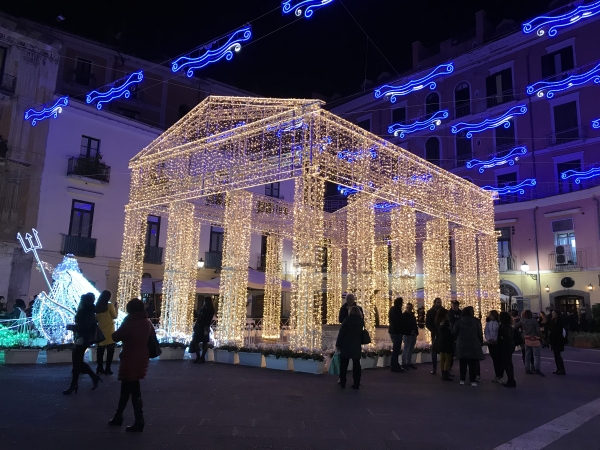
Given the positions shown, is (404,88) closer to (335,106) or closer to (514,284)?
(514,284)

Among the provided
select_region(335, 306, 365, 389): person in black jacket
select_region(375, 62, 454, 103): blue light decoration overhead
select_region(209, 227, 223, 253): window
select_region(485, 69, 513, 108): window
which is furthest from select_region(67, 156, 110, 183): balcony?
select_region(485, 69, 513, 108): window

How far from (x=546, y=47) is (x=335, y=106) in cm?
1368

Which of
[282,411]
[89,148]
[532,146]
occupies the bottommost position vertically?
[282,411]

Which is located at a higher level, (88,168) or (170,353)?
(88,168)

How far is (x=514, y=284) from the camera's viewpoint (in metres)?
25.6

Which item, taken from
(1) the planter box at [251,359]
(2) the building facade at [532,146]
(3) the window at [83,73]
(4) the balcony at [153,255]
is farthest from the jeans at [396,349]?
(3) the window at [83,73]

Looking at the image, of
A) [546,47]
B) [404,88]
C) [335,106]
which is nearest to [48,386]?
[404,88]

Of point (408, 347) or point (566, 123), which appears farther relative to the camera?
point (566, 123)

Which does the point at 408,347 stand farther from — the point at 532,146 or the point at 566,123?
the point at 566,123

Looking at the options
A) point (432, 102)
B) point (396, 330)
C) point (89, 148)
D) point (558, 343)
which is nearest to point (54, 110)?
point (89, 148)

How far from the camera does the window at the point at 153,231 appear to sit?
23.4 m

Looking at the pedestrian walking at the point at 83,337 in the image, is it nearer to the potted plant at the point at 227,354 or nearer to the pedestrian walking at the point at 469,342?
the potted plant at the point at 227,354

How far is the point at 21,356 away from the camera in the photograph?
10414 mm

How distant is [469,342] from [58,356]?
27.9 feet
